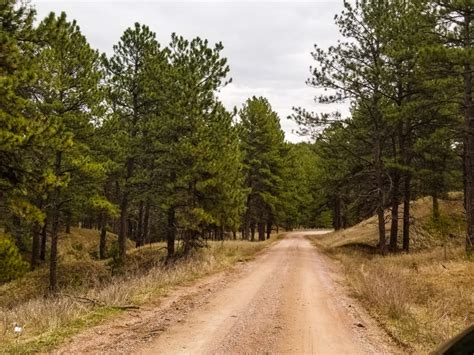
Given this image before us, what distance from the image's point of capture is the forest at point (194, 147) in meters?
10.8

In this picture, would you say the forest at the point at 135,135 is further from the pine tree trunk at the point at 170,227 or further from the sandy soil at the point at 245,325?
the sandy soil at the point at 245,325

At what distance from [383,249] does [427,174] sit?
447 centimetres

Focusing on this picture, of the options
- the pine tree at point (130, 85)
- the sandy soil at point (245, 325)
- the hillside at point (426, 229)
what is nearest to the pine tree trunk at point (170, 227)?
the pine tree at point (130, 85)

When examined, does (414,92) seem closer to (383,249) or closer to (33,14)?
(383,249)

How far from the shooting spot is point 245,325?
8.50 metres

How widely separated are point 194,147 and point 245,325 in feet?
41.6

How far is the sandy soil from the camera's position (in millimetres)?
7012

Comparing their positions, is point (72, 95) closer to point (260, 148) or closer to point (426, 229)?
point (260, 148)

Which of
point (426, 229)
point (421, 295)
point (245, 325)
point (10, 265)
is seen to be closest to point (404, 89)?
point (426, 229)

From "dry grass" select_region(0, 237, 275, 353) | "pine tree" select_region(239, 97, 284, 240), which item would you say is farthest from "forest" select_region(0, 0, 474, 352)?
"pine tree" select_region(239, 97, 284, 240)

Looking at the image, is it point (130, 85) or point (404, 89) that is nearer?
point (404, 89)

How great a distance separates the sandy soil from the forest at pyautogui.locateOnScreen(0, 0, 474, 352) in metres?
0.63

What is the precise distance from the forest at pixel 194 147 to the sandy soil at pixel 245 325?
2.07 feet

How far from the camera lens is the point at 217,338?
7.52 meters
